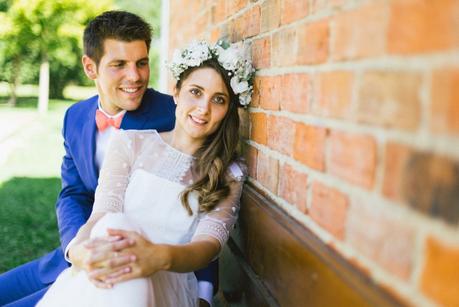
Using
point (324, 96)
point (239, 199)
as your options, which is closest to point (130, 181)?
point (239, 199)

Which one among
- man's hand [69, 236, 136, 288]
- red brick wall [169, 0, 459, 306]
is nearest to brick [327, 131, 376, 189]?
red brick wall [169, 0, 459, 306]

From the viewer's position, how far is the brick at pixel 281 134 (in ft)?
5.04

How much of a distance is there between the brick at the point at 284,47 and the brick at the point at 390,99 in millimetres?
482

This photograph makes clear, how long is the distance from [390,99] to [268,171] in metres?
0.90

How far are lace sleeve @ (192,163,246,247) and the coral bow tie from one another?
88 cm

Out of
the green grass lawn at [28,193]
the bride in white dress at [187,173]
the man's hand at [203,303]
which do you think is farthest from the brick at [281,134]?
the green grass lawn at [28,193]

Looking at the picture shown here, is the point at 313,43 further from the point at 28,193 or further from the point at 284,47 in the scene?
the point at 28,193

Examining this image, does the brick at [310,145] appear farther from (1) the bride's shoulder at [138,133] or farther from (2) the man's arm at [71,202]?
(2) the man's arm at [71,202]

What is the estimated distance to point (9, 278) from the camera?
2627 millimetres

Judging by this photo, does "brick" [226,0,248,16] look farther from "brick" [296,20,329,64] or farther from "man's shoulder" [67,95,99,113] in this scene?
"man's shoulder" [67,95,99,113]

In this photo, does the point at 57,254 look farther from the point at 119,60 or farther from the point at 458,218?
the point at 458,218

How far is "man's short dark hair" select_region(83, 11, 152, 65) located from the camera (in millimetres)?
2691

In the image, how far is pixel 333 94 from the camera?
Answer: 1204 mm

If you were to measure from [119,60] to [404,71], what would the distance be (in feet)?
6.75
